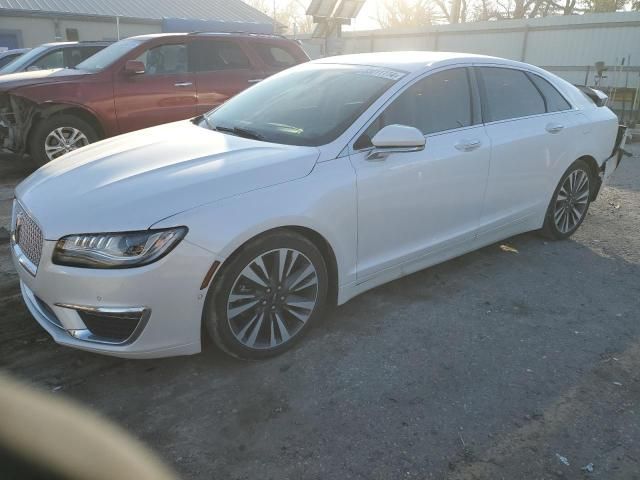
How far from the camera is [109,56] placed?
7.36m

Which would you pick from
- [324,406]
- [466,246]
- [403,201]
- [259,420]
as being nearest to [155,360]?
[259,420]

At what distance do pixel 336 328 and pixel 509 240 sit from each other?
247cm

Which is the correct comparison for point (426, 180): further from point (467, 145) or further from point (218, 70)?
point (218, 70)

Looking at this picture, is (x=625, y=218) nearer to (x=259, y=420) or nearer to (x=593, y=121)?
(x=593, y=121)

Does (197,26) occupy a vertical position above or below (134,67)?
above

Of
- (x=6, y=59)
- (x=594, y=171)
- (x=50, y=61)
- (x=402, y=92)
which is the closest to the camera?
(x=402, y=92)

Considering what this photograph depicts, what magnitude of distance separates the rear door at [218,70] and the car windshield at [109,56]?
820 millimetres

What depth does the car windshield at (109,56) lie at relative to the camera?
717cm

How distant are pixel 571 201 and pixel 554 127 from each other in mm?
805

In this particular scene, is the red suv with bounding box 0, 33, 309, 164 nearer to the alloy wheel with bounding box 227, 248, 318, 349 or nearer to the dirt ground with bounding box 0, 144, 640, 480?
the dirt ground with bounding box 0, 144, 640, 480

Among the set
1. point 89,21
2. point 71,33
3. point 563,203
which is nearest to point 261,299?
point 563,203

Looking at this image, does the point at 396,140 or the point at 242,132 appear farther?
the point at 242,132

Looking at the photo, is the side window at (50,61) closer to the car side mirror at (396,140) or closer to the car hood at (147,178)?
the car hood at (147,178)

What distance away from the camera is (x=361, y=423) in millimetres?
Result: 2545
